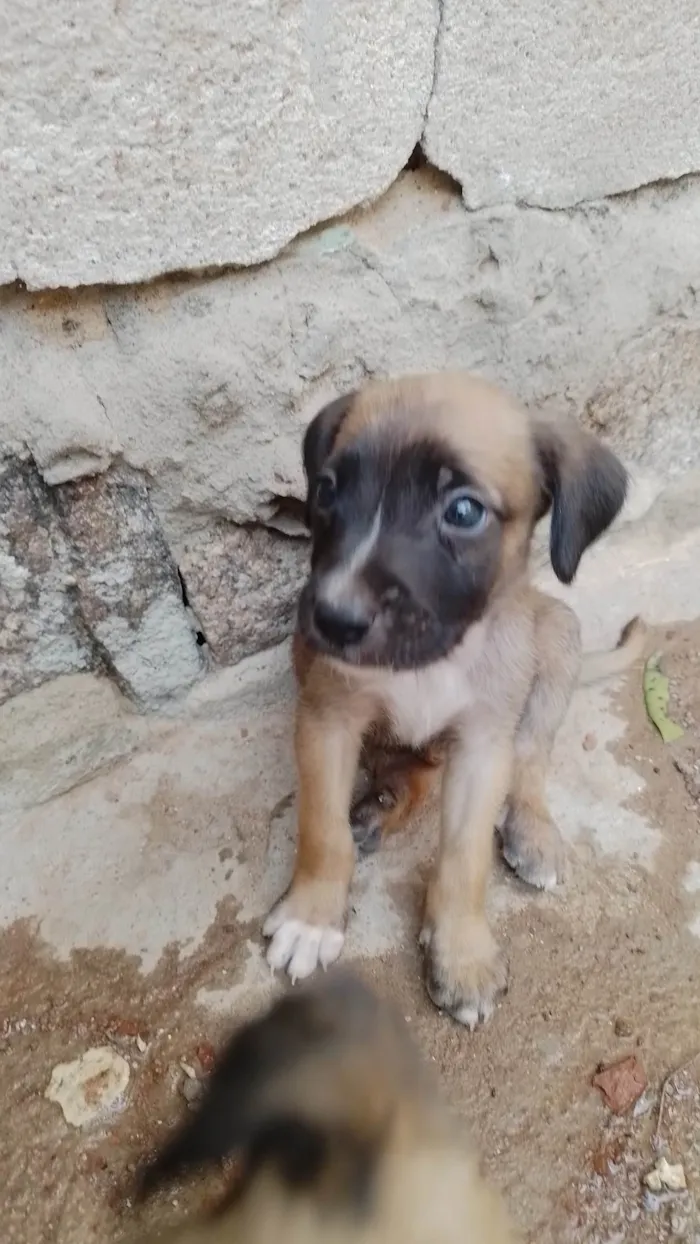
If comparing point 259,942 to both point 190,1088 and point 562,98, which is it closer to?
point 190,1088

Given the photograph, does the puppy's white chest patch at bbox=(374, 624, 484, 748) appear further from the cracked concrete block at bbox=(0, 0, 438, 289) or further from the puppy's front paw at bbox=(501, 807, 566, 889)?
the cracked concrete block at bbox=(0, 0, 438, 289)

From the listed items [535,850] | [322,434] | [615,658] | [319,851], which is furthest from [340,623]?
[615,658]

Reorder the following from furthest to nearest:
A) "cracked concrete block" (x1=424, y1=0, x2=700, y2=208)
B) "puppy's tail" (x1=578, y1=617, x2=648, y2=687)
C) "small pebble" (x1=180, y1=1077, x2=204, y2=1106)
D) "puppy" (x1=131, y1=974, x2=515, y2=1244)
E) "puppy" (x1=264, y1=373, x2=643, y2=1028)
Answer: "puppy's tail" (x1=578, y1=617, x2=648, y2=687) < "cracked concrete block" (x1=424, y1=0, x2=700, y2=208) < "small pebble" (x1=180, y1=1077, x2=204, y2=1106) < "puppy" (x1=264, y1=373, x2=643, y2=1028) < "puppy" (x1=131, y1=974, x2=515, y2=1244)

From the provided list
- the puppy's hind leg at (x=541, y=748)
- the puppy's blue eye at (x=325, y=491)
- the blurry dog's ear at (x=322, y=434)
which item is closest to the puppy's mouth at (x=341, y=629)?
the puppy's blue eye at (x=325, y=491)

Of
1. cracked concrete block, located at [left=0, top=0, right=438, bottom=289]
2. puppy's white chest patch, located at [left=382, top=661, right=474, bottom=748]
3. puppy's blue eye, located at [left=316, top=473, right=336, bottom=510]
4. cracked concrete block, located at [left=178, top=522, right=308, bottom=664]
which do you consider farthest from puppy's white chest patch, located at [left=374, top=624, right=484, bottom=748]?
cracked concrete block, located at [left=0, top=0, right=438, bottom=289]

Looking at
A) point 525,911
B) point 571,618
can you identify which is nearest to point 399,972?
point 525,911

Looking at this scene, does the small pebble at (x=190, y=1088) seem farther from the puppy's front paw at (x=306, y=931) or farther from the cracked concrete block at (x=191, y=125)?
the cracked concrete block at (x=191, y=125)

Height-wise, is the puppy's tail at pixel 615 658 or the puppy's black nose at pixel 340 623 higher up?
the puppy's black nose at pixel 340 623
